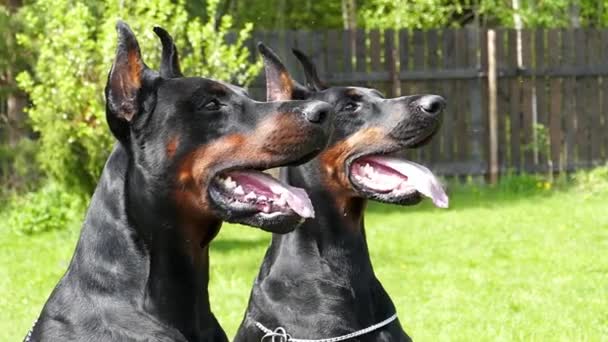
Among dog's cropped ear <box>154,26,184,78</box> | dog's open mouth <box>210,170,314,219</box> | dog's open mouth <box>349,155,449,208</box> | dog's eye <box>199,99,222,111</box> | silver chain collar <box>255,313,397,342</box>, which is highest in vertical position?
dog's cropped ear <box>154,26,184,78</box>

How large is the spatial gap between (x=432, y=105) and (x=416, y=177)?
32 cm

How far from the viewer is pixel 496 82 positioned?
648 inches

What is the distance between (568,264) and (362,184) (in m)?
6.10

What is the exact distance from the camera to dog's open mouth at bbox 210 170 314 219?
148 inches

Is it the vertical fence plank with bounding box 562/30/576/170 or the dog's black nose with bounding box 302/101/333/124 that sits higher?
the dog's black nose with bounding box 302/101/333/124

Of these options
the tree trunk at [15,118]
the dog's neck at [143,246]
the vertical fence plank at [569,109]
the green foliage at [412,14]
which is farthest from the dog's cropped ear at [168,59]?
the green foliage at [412,14]

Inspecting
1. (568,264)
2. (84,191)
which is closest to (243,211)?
(568,264)

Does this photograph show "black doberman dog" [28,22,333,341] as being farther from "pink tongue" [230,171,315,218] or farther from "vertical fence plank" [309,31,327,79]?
"vertical fence plank" [309,31,327,79]

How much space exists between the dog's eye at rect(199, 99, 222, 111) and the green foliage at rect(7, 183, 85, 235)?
953 centimetres

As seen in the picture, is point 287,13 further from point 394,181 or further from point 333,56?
point 394,181

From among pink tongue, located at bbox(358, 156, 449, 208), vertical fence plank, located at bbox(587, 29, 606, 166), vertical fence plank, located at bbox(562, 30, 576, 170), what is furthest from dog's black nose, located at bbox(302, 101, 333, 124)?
vertical fence plank, located at bbox(587, 29, 606, 166)

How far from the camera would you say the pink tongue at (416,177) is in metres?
5.07

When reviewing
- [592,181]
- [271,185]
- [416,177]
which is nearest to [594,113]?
[592,181]

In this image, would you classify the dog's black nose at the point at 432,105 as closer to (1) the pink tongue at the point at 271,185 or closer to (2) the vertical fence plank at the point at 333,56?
(1) the pink tongue at the point at 271,185
